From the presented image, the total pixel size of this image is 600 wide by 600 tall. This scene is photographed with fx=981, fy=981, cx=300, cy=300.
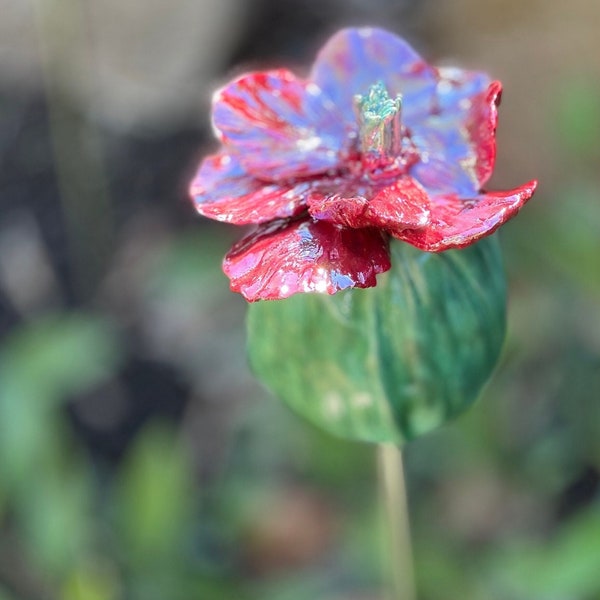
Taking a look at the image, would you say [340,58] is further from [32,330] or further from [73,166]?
[73,166]

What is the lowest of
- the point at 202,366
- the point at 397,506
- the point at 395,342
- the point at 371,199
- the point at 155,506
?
the point at 202,366

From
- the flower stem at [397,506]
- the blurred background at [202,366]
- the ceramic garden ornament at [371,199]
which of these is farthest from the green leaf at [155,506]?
the ceramic garden ornament at [371,199]

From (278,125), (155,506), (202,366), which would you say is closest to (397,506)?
(278,125)

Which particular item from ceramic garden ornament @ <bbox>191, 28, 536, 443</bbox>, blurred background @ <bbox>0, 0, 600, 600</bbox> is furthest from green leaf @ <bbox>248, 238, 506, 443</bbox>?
blurred background @ <bbox>0, 0, 600, 600</bbox>

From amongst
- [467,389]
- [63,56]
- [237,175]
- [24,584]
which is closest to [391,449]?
[467,389]

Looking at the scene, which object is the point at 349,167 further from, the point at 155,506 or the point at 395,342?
the point at 155,506
